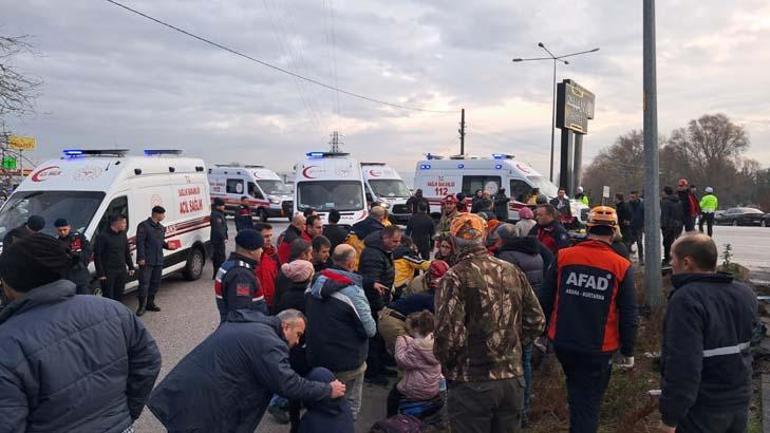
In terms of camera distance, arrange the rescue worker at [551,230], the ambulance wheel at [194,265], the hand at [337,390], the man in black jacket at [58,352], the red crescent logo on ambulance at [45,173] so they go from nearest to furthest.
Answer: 1. the man in black jacket at [58,352]
2. the hand at [337,390]
3. the rescue worker at [551,230]
4. the red crescent logo on ambulance at [45,173]
5. the ambulance wheel at [194,265]

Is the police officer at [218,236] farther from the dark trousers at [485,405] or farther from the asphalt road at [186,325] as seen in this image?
the dark trousers at [485,405]

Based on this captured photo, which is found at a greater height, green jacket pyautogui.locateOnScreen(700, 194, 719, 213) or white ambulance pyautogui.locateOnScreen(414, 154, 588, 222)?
white ambulance pyautogui.locateOnScreen(414, 154, 588, 222)

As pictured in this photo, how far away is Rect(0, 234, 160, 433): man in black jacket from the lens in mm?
2262

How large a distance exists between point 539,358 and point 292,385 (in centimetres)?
402

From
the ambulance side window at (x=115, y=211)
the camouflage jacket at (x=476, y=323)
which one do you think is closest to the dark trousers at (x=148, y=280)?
the ambulance side window at (x=115, y=211)

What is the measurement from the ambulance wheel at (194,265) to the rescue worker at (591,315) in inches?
378

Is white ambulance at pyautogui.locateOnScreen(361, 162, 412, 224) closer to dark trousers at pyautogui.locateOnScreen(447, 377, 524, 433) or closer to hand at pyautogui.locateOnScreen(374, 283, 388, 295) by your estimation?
hand at pyautogui.locateOnScreen(374, 283, 388, 295)

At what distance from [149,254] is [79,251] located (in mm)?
1338

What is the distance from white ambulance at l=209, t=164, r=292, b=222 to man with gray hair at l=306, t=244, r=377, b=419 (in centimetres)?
2176

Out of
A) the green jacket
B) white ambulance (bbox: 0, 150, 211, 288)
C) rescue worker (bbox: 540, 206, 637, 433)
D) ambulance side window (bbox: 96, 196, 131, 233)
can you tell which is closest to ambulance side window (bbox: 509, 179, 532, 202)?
the green jacket

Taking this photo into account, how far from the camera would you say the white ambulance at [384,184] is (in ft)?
73.8

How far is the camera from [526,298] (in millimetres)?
3512

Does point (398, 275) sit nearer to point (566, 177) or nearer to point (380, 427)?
point (380, 427)

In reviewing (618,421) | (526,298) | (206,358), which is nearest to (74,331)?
(206,358)
